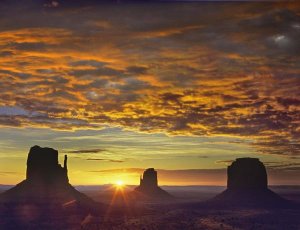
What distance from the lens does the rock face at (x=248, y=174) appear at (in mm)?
Result: 157250

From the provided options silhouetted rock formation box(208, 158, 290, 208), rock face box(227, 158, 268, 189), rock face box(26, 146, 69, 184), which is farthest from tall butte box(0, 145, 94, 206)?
rock face box(227, 158, 268, 189)

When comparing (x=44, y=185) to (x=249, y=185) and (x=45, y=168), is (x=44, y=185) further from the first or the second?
(x=249, y=185)

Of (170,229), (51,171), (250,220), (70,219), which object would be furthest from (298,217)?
(51,171)

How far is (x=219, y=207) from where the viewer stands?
150m

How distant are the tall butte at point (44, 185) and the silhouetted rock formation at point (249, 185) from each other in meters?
56.2

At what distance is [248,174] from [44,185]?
73377 mm

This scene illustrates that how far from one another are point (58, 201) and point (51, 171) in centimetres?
1437

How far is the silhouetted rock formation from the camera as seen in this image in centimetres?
15588

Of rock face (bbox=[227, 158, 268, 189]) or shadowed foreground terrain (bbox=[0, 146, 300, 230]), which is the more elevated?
rock face (bbox=[227, 158, 268, 189])

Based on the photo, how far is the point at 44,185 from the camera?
123062 mm

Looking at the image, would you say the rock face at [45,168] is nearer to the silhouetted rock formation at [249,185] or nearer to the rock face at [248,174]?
the silhouetted rock formation at [249,185]

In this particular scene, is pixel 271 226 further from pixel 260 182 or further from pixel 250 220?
pixel 260 182

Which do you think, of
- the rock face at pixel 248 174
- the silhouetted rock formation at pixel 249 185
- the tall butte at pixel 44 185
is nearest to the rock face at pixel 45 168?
the tall butte at pixel 44 185

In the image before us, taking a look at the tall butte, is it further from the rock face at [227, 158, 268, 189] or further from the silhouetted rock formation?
the rock face at [227, 158, 268, 189]
